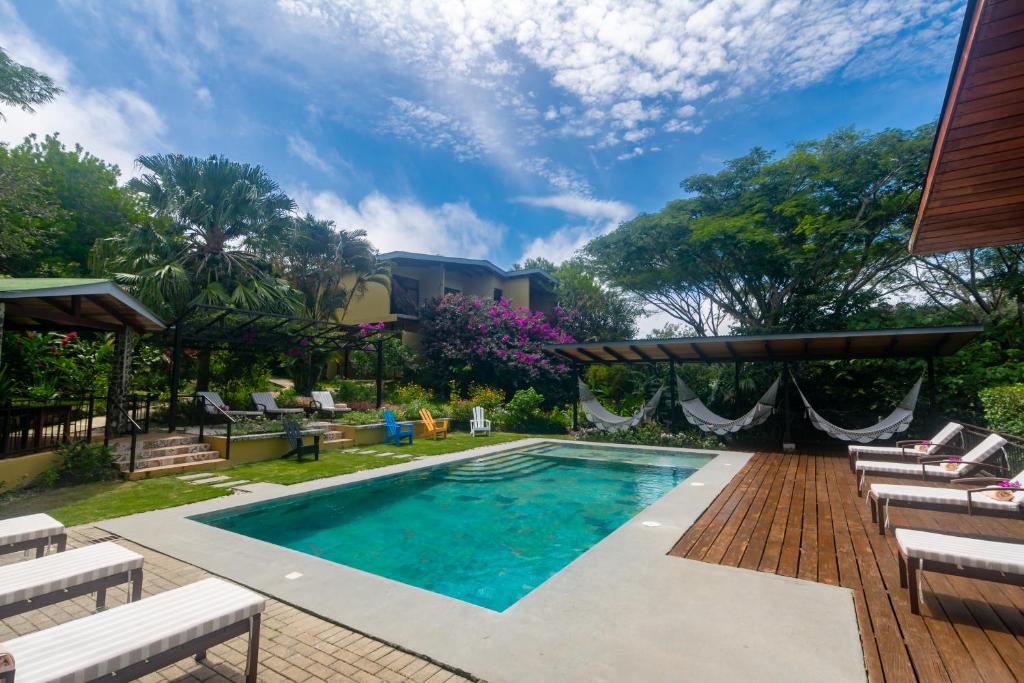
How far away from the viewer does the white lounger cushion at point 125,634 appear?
5.62 ft

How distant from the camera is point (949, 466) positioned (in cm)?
550

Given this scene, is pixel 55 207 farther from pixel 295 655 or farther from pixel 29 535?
pixel 295 655

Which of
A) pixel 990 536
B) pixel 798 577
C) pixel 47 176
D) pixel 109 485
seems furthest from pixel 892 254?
pixel 47 176

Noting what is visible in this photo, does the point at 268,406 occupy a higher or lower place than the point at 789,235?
lower

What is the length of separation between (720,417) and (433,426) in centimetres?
662

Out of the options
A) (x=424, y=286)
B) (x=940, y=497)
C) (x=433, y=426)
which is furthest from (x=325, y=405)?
(x=940, y=497)

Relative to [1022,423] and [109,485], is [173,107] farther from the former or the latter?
[1022,423]

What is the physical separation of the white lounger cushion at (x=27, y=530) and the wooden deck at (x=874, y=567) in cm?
452

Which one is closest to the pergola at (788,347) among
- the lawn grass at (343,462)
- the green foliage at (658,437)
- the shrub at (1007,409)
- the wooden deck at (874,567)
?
the green foliage at (658,437)

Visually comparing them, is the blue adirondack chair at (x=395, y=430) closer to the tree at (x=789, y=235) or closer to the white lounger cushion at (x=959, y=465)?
the white lounger cushion at (x=959, y=465)

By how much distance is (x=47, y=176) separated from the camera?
669 inches

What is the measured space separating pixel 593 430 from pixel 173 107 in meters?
12.8

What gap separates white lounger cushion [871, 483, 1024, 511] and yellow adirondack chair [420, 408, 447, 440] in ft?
30.2

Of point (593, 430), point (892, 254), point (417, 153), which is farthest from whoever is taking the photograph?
point (417, 153)
